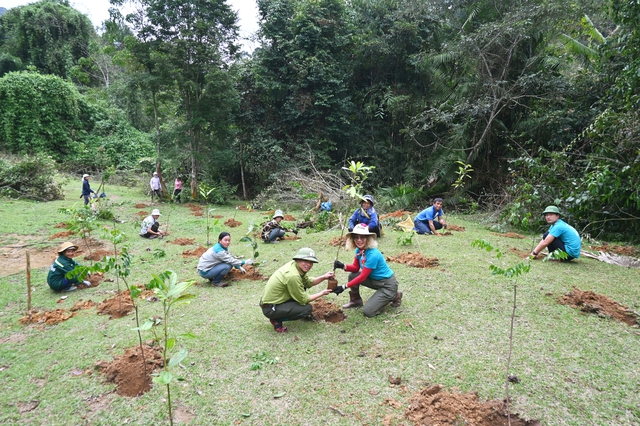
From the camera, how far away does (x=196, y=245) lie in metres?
8.47

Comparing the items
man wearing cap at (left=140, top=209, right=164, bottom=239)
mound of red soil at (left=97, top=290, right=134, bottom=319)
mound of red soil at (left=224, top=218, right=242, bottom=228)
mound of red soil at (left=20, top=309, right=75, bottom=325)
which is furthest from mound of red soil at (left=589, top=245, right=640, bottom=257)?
man wearing cap at (left=140, top=209, right=164, bottom=239)

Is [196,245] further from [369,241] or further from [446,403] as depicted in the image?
[446,403]

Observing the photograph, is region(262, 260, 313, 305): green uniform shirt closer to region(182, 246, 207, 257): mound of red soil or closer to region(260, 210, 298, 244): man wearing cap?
region(182, 246, 207, 257): mound of red soil

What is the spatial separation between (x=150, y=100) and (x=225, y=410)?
16.3 metres

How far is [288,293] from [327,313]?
2.28 feet

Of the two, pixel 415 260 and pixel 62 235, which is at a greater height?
pixel 415 260

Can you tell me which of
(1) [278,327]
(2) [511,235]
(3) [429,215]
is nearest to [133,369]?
(1) [278,327]

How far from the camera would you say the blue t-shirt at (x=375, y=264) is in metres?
4.11

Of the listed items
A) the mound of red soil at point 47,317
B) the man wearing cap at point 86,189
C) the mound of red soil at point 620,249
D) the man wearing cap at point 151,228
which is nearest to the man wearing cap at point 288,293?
the mound of red soil at point 47,317

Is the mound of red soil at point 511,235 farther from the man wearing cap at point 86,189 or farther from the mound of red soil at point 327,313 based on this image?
the man wearing cap at point 86,189

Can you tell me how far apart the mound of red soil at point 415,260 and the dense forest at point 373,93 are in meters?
3.80

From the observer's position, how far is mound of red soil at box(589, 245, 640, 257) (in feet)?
22.3

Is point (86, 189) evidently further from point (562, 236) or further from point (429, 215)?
point (562, 236)

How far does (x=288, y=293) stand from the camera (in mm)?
3959
